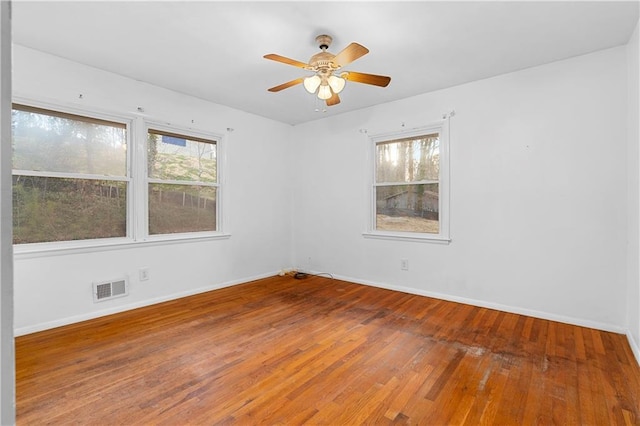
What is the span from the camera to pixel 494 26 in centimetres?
247

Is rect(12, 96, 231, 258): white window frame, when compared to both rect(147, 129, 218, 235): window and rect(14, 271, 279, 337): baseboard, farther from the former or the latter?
rect(14, 271, 279, 337): baseboard

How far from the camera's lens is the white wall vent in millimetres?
3168

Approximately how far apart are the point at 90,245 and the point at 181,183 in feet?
4.06

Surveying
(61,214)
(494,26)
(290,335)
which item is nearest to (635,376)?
(290,335)

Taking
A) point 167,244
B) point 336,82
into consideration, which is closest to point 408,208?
point 336,82

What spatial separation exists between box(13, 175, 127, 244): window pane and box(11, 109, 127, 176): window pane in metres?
0.14

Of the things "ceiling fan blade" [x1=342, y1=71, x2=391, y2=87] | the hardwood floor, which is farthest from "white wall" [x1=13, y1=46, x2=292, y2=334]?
"ceiling fan blade" [x1=342, y1=71, x2=391, y2=87]

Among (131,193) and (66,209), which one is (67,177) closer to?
Answer: (66,209)

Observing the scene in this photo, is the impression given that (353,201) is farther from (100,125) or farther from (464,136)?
(100,125)

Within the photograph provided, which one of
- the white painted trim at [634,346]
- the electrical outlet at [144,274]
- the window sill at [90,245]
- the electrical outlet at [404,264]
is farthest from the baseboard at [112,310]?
the white painted trim at [634,346]

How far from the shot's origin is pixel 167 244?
375 centimetres

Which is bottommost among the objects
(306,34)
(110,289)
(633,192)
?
(110,289)

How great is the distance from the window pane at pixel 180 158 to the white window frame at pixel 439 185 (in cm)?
227

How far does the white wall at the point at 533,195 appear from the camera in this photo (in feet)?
9.26
